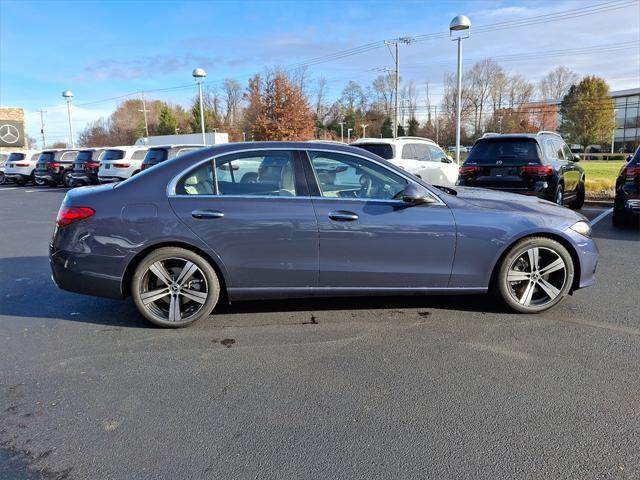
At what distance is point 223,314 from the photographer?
15.0ft

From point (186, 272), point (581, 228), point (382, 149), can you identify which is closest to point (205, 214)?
point (186, 272)

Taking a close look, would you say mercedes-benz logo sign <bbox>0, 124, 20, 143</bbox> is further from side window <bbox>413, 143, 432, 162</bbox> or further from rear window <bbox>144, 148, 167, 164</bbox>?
side window <bbox>413, 143, 432, 162</bbox>

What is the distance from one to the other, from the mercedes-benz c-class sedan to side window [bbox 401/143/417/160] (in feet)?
24.0

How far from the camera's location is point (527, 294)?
4418 mm

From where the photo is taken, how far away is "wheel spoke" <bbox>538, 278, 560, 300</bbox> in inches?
174

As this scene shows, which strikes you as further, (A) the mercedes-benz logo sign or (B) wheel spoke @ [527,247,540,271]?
(A) the mercedes-benz logo sign

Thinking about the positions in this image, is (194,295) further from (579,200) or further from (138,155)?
(138,155)

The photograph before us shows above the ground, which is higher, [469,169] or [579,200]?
[469,169]

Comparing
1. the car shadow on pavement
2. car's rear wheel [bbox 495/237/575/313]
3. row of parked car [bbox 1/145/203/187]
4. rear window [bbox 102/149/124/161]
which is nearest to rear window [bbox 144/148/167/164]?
row of parked car [bbox 1/145/203/187]

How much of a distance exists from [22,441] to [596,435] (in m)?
3.12

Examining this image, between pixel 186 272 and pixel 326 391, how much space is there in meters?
1.73

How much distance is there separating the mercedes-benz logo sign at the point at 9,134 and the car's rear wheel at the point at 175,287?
207ft

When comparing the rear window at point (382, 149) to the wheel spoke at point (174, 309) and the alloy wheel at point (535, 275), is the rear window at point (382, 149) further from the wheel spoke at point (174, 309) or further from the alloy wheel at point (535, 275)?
the wheel spoke at point (174, 309)

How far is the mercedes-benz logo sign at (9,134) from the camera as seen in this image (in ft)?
181
